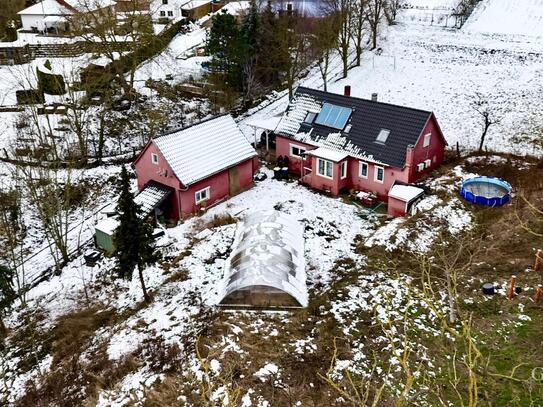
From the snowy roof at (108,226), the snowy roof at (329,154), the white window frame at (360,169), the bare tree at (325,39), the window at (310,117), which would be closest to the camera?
the snowy roof at (108,226)

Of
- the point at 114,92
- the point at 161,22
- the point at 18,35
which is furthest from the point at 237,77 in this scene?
the point at 18,35

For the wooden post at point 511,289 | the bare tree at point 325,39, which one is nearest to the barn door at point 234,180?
the bare tree at point 325,39

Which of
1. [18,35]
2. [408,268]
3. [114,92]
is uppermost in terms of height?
[18,35]

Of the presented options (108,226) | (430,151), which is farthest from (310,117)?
(108,226)

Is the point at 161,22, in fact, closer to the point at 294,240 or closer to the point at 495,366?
the point at 294,240

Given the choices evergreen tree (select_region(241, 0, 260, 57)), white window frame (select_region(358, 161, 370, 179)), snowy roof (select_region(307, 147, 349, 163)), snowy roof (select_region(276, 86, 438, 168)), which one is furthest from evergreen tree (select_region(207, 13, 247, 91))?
white window frame (select_region(358, 161, 370, 179))

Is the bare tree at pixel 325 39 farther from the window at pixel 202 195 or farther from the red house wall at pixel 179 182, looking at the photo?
the window at pixel 202 195

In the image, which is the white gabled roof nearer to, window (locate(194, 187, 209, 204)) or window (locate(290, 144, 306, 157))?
window (locate(194, 187, 209, 204))
